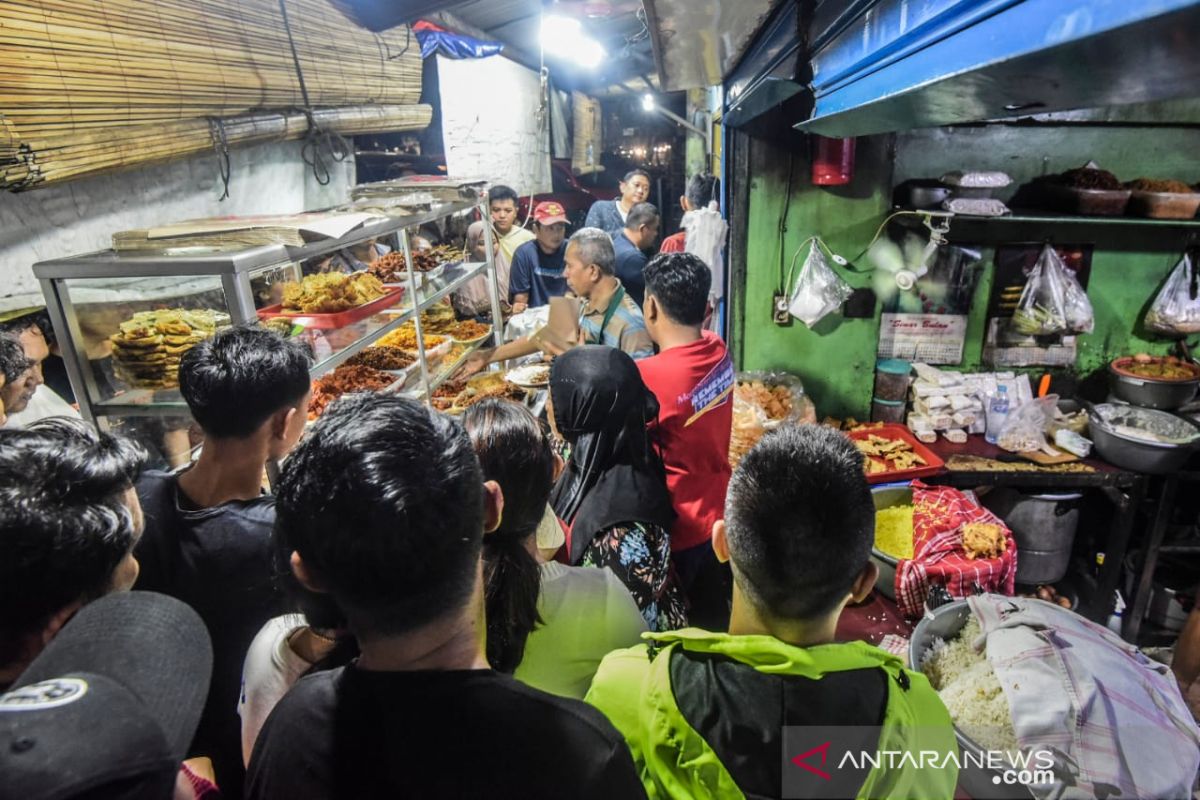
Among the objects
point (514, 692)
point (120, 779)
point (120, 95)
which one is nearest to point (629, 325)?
point (120, 95)

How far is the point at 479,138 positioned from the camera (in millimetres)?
6914

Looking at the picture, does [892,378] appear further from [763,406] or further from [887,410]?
[763,406]

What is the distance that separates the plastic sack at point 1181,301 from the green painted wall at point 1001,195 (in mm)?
90

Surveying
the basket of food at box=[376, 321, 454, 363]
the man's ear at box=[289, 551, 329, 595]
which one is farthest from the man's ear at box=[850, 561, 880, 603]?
the basket of food at box=[376, 321, 454, 363]

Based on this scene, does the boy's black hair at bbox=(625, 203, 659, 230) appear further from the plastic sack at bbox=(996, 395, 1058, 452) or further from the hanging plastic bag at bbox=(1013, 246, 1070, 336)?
the plastic sack at bbox=(996, 395, 1058, 452)

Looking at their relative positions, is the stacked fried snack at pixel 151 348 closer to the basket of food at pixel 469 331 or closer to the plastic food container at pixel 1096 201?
the basket of food at pixel 469 331

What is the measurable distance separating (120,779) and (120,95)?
3130mm

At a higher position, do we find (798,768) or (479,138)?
(479,138)

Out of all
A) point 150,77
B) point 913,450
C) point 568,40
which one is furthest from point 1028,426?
point 568,40

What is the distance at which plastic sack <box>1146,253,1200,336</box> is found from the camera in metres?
3.88

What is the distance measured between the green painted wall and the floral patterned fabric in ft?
8.40

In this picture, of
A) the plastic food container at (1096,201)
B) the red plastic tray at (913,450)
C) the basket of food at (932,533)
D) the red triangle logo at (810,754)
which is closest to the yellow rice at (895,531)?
the basket of food at (932,533)

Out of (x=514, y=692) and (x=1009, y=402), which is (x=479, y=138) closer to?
(x=1009, y=402)

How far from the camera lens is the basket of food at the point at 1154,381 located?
3713 millimetres
